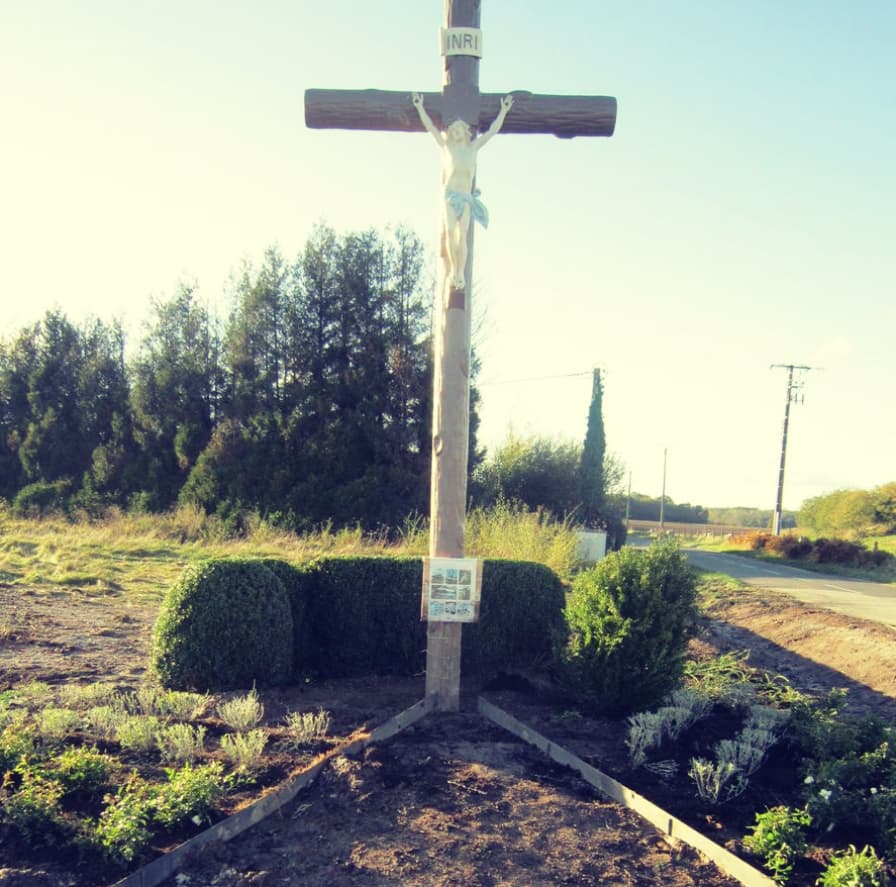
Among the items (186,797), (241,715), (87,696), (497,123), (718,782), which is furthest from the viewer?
(497,123)

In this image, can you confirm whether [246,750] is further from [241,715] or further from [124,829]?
[124,829]

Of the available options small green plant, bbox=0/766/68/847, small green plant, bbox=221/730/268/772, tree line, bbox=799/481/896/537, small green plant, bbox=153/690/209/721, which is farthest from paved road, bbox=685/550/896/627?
tree line, bbox=799/481/896/537

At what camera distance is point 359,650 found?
6.60m

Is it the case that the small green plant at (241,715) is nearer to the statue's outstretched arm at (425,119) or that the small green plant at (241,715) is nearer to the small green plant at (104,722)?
the small green plant at (104,722)

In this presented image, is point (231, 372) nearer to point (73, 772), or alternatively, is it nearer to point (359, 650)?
point (359, 650)

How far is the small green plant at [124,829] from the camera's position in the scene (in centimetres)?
318

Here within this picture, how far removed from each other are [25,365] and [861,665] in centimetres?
2738

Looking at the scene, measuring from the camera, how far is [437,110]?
554 centimetres

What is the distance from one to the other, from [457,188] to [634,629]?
3.11 m

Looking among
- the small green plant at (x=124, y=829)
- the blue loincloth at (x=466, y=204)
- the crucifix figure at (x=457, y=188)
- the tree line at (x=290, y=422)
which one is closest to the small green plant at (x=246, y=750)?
the small green plant at (x=124, y=829)

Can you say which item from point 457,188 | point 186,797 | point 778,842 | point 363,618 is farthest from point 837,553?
point 186,797

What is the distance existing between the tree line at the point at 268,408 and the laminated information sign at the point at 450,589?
14328 millimetres

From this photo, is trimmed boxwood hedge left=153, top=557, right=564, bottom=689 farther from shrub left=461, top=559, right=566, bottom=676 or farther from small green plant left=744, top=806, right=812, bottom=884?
small green plant left=744, top=806, right=812, bottom=884

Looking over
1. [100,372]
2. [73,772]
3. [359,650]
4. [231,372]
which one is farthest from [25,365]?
[73,772]
